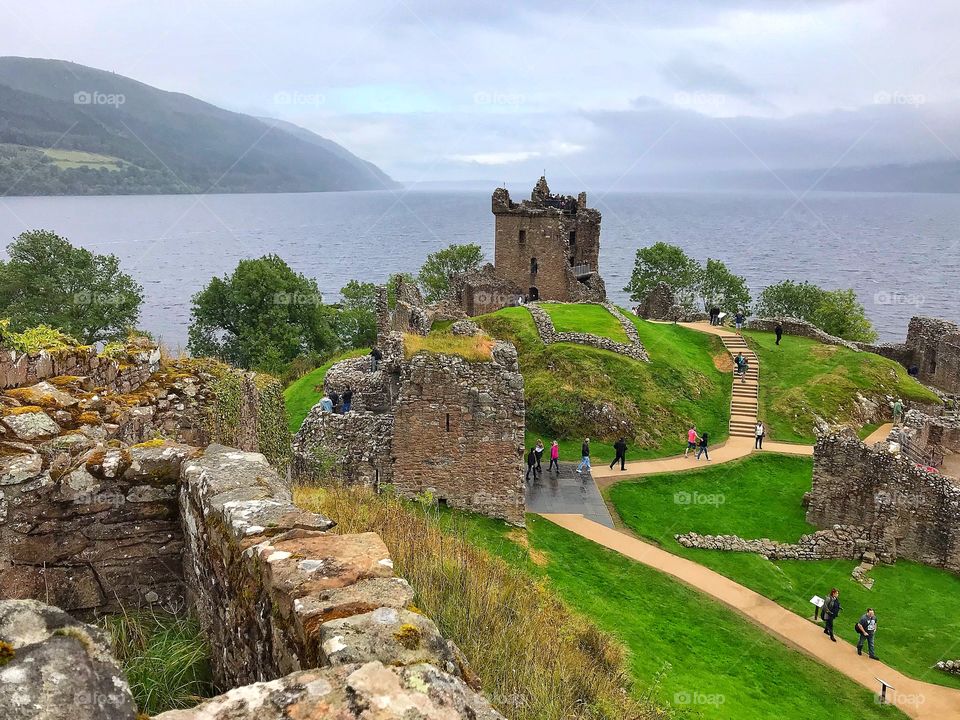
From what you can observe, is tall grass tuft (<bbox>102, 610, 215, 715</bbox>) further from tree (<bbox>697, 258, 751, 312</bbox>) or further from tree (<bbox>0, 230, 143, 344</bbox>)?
tree (<bbox>697, 258, 751, 312</bbox>)

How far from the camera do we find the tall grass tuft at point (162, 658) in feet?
14.5

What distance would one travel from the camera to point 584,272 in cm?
4928

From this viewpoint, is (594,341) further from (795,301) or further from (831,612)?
(795,301)

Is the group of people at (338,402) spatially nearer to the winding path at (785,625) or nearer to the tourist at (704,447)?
the winding path at (785,625)

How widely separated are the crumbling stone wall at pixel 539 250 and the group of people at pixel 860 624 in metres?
31.2

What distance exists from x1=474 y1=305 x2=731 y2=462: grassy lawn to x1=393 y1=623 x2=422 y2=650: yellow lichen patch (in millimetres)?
23582

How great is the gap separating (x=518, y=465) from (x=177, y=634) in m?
14.1

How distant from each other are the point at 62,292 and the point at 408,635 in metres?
52.6

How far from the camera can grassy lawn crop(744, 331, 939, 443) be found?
30.7 m

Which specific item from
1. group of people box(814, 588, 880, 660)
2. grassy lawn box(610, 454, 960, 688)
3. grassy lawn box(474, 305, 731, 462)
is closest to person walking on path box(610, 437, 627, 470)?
grassy lawn box(474, 305, 731, 462)

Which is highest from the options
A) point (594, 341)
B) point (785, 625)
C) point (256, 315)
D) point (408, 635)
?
point (408, 635)

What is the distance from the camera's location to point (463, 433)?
61.1 ft

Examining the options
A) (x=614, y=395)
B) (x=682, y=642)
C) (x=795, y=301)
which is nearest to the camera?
(x=682, y=642)

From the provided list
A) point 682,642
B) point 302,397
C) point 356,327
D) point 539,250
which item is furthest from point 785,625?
point 356,327
